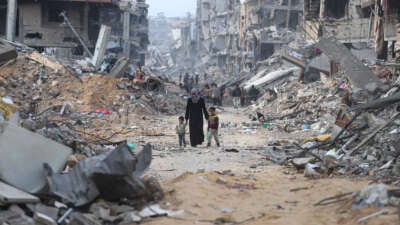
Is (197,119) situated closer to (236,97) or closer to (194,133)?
(194,133)

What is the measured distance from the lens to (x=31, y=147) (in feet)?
→ 23.7

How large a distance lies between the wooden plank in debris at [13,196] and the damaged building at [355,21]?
1725 centimetres

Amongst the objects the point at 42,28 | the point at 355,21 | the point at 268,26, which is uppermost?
the point at 268,26

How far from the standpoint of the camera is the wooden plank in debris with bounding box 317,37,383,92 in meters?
17.2

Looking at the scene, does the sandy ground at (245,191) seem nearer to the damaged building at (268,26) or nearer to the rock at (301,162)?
the rock at (301,162)

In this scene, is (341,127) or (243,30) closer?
(341,127)

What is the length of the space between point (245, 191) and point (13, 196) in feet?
10.8

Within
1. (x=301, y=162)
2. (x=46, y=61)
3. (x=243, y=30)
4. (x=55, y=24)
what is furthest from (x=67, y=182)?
(x=243, y=30)

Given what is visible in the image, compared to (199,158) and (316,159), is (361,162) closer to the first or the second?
(316,159)

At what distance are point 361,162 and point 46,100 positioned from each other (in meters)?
14.3

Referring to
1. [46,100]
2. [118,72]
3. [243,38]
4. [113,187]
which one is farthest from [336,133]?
[243,38]

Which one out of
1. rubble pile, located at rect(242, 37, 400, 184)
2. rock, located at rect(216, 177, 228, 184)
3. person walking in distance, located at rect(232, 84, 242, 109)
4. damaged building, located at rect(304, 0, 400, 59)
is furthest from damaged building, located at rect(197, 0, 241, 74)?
rock, located at rect(216, 177, 228, 184)

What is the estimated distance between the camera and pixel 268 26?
52781 millimetres

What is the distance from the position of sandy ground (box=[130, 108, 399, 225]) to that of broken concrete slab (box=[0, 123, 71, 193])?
59.1 inches
